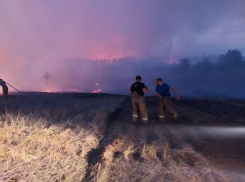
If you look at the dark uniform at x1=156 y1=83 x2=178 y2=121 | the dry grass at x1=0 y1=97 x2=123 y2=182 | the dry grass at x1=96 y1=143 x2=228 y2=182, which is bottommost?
the dry grass at x1=96 y1=143 x2=228 y2=182

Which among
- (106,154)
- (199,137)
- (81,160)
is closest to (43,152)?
(81,160)

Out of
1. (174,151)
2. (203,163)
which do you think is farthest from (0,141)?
(203,163)

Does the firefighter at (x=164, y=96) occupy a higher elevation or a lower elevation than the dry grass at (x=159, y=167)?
higher

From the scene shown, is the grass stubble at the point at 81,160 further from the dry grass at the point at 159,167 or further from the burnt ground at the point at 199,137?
the burnt ground at the point at 199,137

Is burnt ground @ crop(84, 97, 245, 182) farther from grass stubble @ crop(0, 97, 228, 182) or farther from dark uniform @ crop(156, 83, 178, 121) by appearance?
dark uniform @ crop(156, 83, 178, 121)

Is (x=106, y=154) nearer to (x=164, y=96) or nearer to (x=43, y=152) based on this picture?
(x=43, y=152)

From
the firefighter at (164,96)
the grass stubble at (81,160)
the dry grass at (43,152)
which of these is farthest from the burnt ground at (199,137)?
the firefighter at (164,96)

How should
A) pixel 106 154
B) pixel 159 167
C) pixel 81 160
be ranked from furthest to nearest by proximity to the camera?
pixel 106 154
pixel 81 160
pixel 159 167

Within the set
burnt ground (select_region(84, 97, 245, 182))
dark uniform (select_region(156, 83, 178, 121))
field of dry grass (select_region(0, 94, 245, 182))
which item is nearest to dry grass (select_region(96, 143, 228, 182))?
field of dry grass (select_region(0, 94, 245, 182))

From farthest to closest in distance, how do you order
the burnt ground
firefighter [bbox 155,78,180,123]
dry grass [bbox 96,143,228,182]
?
firefighter [bbox 155,78,180,123], the burnt ground, dry grass [bbox 96,143,228,182]

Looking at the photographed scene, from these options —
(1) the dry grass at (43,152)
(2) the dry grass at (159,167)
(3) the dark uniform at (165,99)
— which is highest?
(3) the dark uniform at (165,99)

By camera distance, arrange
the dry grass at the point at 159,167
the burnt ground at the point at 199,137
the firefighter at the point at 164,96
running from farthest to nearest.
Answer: the firefighter at the point at 164,96 → the burnt ground at the point at 199,137 → the dry grass at the point at 159,167

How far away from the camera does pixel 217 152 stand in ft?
17.9

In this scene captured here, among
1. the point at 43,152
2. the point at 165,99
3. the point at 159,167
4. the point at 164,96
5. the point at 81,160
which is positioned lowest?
the point at 159,167
